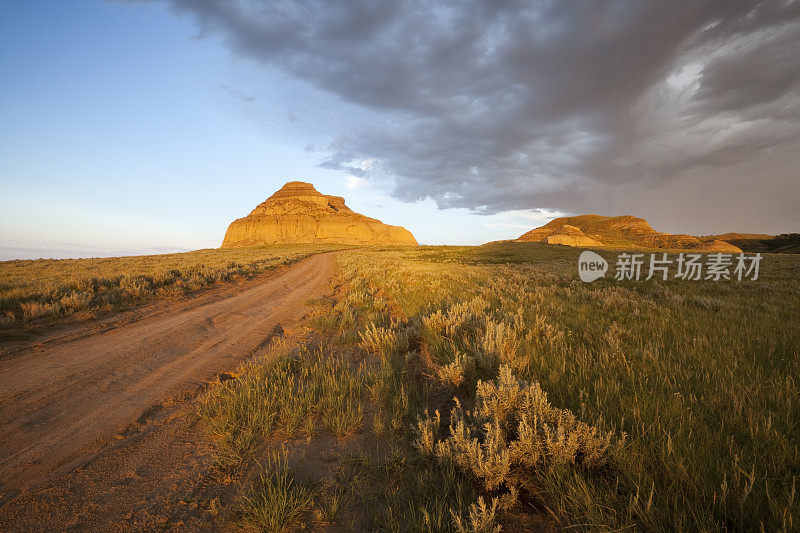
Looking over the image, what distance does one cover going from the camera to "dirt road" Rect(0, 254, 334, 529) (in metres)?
2.51

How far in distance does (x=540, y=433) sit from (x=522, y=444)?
273mm

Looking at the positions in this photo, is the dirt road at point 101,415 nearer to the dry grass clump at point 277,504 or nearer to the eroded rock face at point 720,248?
the dry grass clump at point 277,504

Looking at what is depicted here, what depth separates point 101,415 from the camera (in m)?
3.75

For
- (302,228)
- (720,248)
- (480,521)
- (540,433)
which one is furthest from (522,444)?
(302,228)

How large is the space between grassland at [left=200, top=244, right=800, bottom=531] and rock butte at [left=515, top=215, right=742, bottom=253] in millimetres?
90711

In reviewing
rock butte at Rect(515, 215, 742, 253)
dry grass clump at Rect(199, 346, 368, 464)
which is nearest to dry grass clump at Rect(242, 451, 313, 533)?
dry grass clump at Rect(199, 346, 368, 464)

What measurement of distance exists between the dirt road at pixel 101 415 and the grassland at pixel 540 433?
61cm

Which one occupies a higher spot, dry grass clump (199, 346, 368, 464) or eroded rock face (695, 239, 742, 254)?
eroded rock face (695, 239, 742, 254)

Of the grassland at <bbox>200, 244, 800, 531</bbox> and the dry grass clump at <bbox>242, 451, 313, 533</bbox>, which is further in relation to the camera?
the dry grass clump at <bbox>242, 451, 313, 533</bbox>

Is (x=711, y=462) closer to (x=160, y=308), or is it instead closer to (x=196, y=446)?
(x=196, y=446)

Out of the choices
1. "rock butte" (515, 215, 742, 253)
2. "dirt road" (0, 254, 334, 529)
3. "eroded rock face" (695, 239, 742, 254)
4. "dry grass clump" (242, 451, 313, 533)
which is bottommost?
"dirt road" (0, 254, 334, 529)

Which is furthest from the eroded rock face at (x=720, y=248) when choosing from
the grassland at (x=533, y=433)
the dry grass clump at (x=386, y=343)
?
the dry grass clump at (x=386, y=343)

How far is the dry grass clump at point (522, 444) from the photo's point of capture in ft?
7.13

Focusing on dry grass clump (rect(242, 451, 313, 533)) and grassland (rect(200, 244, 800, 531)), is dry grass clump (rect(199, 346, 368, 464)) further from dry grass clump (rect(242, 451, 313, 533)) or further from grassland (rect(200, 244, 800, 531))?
dry grass clump (rect(242, 451, 313, 533))
